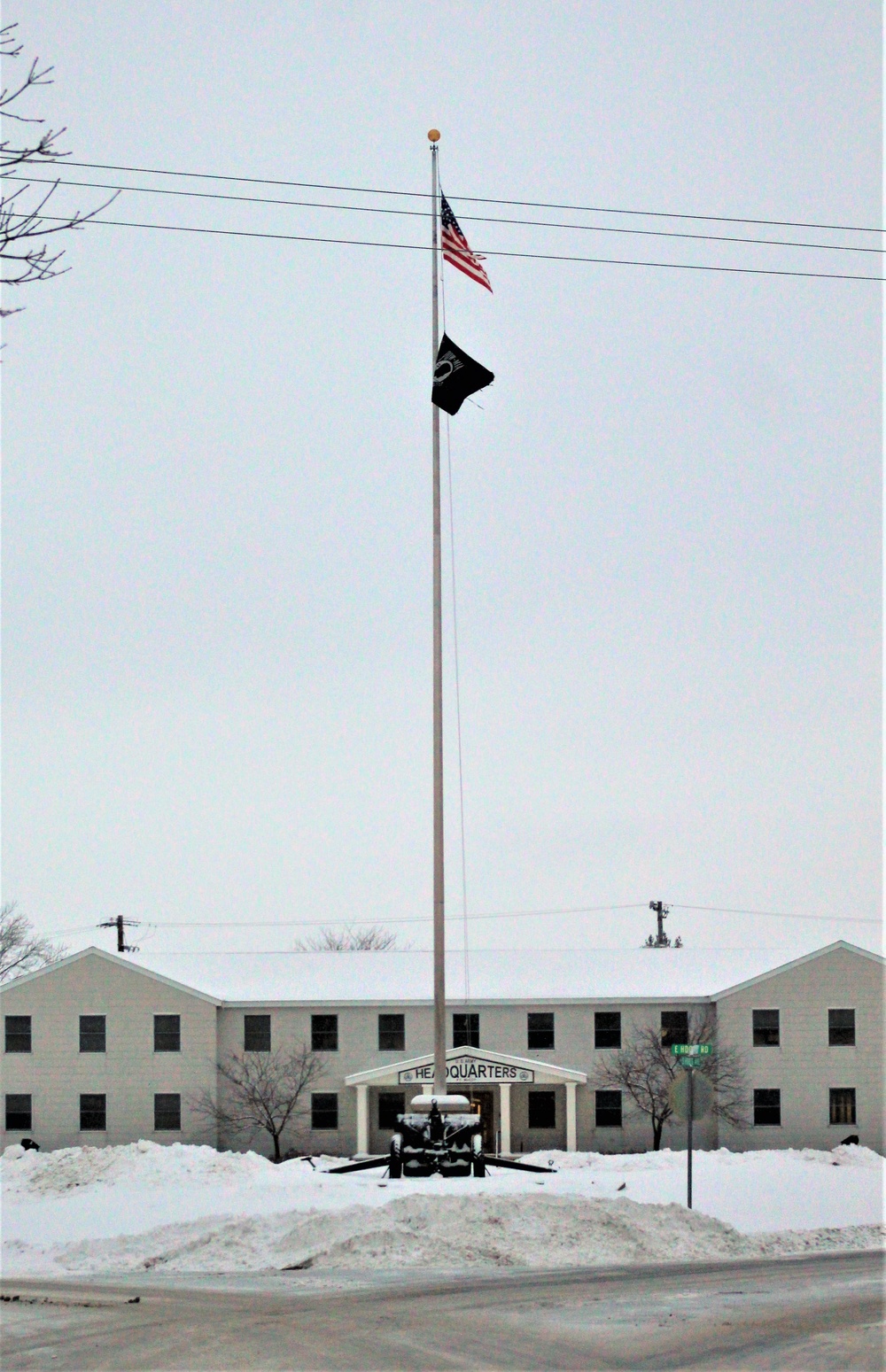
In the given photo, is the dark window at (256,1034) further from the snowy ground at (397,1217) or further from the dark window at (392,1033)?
the snowy ground at (397,1217)

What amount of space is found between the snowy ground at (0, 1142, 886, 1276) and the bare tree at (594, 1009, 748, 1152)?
16.0m

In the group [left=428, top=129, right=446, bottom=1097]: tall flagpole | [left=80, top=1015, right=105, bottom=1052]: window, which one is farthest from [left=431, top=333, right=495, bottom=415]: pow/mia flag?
[left=80, top=1015, right=105, bottom=1052]: window

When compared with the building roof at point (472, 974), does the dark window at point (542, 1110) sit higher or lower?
lower

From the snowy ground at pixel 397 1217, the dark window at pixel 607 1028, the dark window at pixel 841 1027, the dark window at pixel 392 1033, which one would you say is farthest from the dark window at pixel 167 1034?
the dark window at pixel 841 1027

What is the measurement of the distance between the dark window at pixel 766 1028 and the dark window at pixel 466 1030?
9180mm

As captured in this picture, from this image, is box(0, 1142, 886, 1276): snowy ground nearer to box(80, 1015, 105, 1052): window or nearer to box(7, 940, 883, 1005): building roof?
box(80, 1015, 105, 1052): window

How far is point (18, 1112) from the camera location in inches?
2000

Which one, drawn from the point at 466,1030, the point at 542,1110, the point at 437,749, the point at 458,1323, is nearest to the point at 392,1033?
the point at 466,1030

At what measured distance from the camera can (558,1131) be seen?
1989 inches

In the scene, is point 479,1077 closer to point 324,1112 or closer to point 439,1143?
point 324,1112

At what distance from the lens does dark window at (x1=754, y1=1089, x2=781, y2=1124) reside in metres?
50.2

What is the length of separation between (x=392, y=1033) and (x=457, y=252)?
31.2 meters

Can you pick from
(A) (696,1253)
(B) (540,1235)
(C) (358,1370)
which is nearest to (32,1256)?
(B) (540,1235)

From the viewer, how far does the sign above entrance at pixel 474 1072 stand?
4888 centimetres
